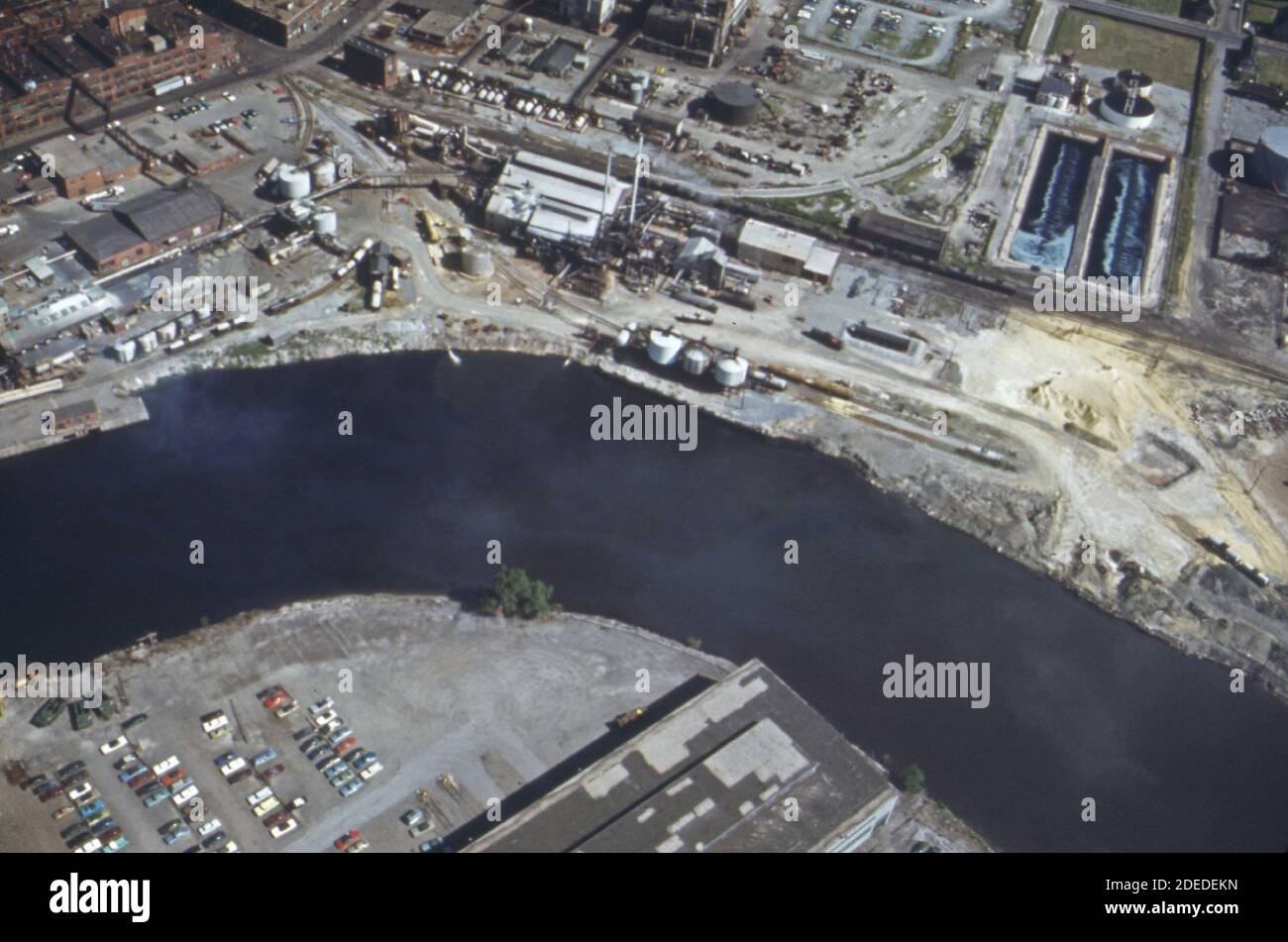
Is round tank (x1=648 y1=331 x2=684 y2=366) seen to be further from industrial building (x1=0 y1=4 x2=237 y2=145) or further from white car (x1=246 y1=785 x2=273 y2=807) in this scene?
industrial building (x1=0 y1=4 x2=237 y2=145)

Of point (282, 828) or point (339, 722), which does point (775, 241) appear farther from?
point (282, 828)

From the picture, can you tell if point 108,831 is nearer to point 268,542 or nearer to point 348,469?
point 268,542

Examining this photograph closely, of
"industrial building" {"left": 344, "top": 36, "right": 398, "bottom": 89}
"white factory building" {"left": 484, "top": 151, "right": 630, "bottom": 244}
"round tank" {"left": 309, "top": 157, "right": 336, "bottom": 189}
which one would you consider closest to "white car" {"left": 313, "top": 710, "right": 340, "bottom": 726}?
"white factory building" {"left": 484, "top": 151, "right": 630, "bottom": 244}

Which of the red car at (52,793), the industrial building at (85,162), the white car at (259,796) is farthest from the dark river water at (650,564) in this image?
the industrial building at (85,162)

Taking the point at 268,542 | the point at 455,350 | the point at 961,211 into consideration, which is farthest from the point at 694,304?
the point at 268,542

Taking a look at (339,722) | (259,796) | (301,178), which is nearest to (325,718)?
(339,722)

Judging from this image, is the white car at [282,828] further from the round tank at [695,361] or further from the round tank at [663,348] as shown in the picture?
the round tank at [695,361]
